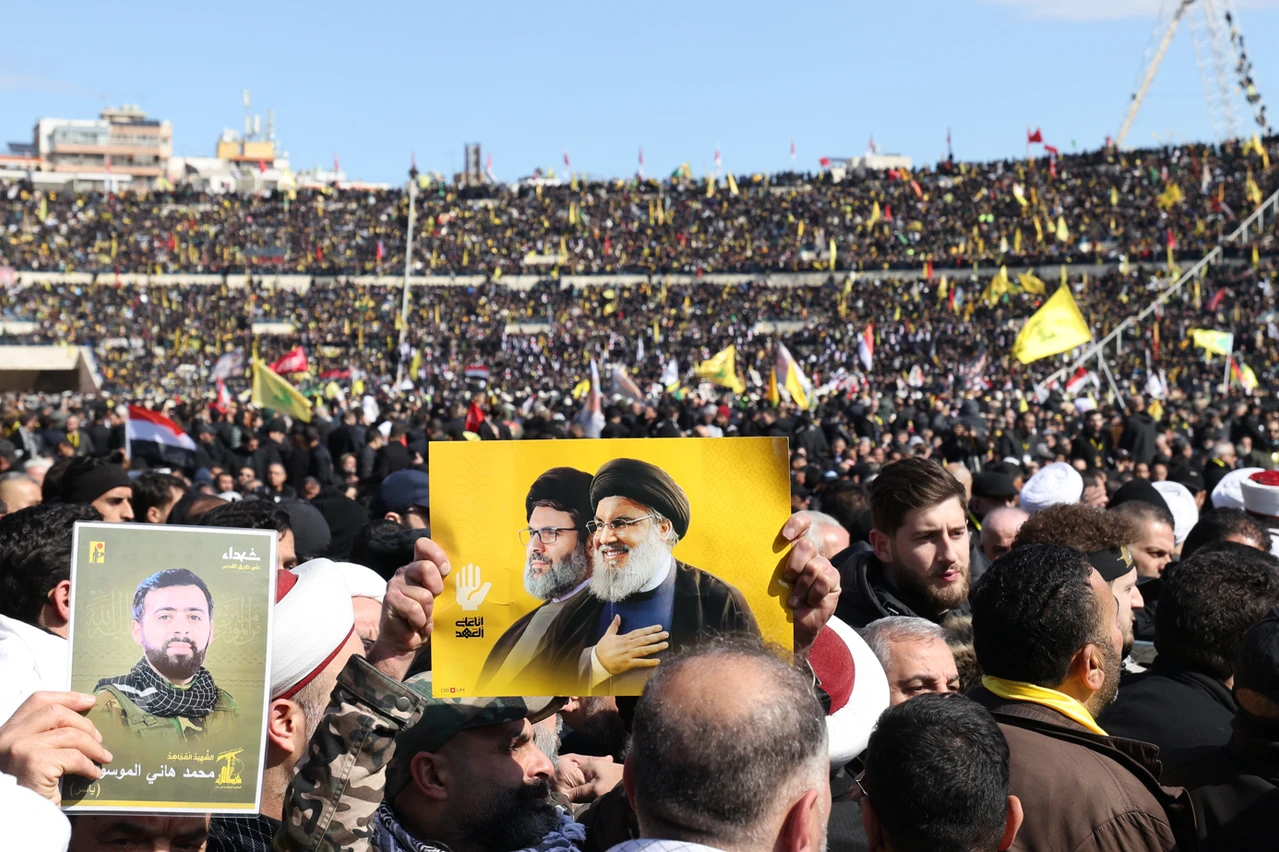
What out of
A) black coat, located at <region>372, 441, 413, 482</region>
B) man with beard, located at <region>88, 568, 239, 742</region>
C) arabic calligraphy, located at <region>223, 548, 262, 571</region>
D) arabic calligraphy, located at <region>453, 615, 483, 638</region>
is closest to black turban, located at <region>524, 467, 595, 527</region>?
arabic calligraphy, located at <region>453, 615, 483, 638</region>

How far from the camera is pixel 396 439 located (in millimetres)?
13914

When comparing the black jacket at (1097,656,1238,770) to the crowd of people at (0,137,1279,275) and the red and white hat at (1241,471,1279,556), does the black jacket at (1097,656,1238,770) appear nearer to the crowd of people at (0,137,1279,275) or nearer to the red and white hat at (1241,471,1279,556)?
the red and white hat at (1241,471,1279,556)

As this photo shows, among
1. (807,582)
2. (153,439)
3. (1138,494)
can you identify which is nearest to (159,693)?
(807,582)

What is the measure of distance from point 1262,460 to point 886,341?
108 feet

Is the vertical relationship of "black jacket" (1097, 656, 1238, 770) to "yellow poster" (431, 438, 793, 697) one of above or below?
below

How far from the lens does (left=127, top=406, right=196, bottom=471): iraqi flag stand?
13094mm

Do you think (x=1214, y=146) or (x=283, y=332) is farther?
(x=283, y=332)

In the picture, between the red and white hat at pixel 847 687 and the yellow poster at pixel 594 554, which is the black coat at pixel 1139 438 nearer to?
the red and white hat at pixel 847 687

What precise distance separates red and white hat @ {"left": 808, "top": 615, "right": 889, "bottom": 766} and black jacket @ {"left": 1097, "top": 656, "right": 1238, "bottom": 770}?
0.76 m

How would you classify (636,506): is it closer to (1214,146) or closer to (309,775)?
(309,775)

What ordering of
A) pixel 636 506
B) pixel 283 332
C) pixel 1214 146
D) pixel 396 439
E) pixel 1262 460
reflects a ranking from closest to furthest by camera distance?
pixel 636 506, pixel 1262 460, pixel 396 439, pixel 1214 146, pixel 283 332

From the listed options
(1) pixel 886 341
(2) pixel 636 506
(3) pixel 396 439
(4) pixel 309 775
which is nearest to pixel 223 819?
(4) pixel 309 775

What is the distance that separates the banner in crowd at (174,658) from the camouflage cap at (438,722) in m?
0.50

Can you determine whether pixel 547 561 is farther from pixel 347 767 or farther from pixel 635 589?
pixel 347 767
